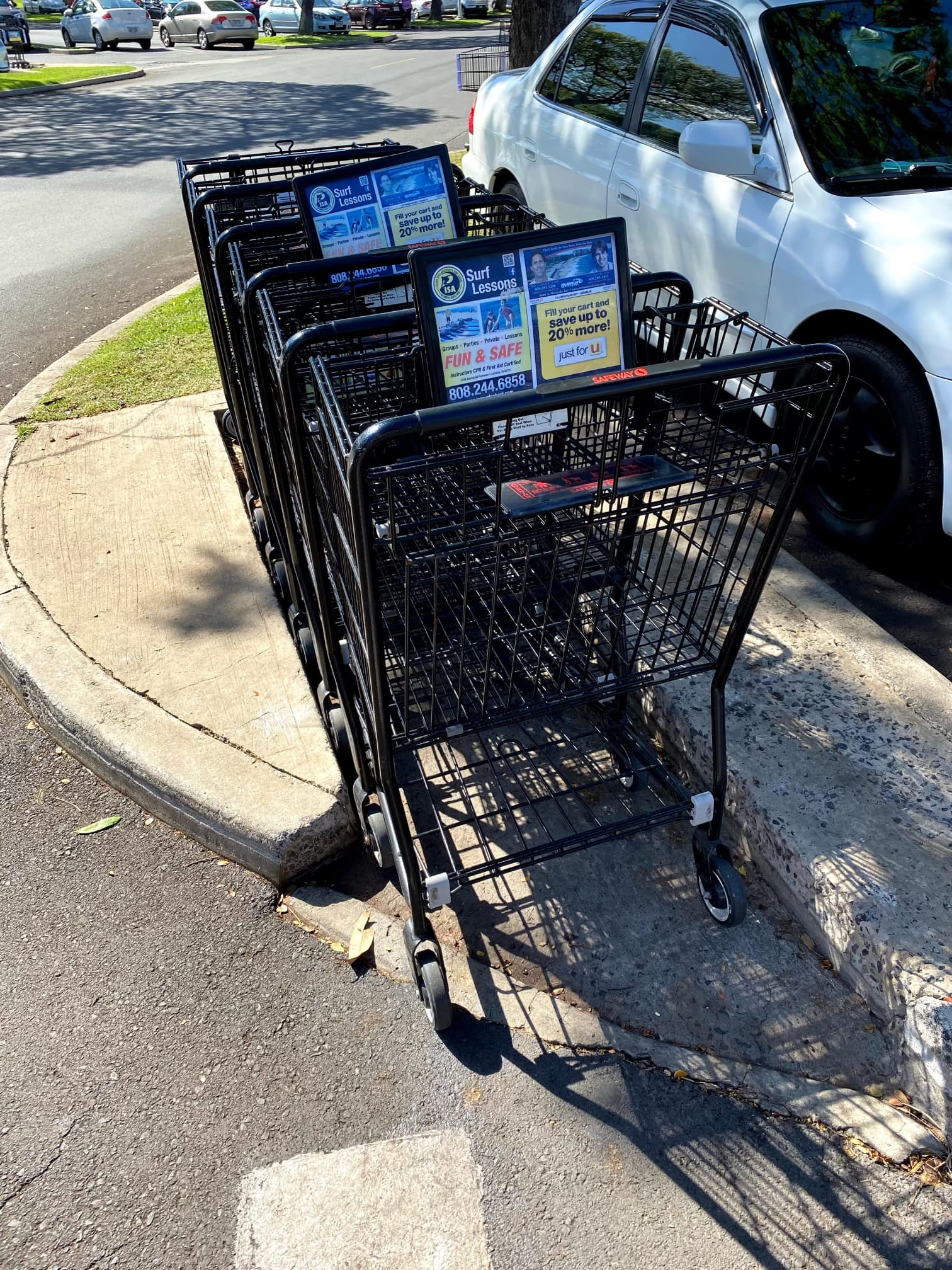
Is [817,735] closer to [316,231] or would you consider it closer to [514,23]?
[316,231]

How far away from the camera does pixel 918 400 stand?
3.49 metres

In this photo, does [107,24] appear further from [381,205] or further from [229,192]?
[381,205]

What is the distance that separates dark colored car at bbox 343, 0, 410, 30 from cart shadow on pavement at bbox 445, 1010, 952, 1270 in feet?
154

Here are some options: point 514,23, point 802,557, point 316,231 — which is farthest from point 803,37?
point 514,23

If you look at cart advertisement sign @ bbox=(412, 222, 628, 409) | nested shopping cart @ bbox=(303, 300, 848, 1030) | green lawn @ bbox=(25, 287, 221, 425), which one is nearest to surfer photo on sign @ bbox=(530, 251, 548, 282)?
cart advertisement sign @ bbox=(412, 222, 628, 409)

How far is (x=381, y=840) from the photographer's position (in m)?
2.59

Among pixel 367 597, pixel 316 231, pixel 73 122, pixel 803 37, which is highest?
pixel 803 37

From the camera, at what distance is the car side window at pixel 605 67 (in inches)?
195

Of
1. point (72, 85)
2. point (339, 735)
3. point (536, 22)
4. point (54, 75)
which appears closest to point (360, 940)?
point (339, 735)

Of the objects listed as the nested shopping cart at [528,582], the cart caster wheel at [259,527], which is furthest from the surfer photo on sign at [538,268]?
the cart caster wheel at [259,527]

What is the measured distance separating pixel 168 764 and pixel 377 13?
46687mm

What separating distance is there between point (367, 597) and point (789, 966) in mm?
1592

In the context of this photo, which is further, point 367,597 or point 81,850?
point 81,850

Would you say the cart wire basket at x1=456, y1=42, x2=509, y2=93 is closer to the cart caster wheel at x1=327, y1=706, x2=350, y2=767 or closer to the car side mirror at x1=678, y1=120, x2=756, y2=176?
A: the car side mirror at x1=678, y1=120, x2=756, y2=176
